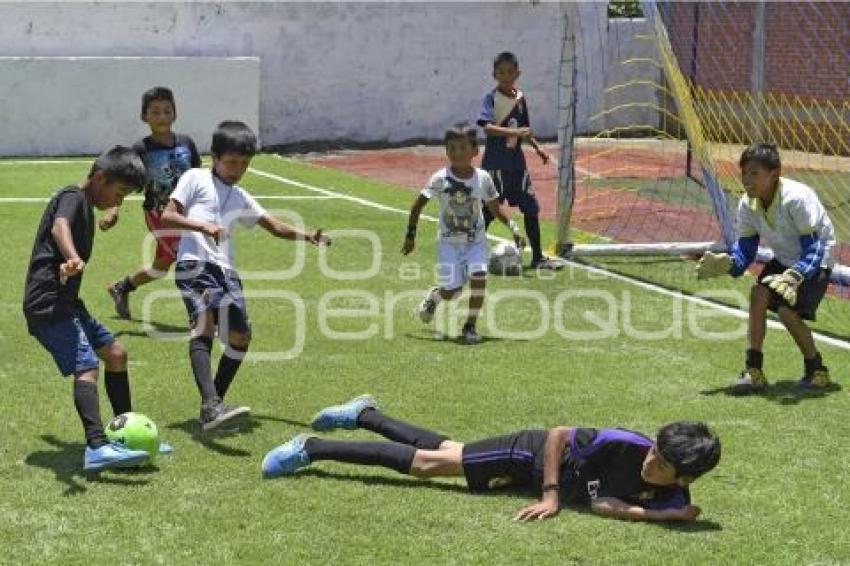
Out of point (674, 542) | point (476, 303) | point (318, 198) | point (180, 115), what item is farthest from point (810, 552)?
point (180, 115)

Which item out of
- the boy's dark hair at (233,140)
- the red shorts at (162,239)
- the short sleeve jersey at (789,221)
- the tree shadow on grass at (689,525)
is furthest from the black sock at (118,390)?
the short sleeve jersey at (789,221)

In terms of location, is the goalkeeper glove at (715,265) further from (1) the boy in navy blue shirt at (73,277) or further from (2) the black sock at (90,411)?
(2) the black sock at (90,411)

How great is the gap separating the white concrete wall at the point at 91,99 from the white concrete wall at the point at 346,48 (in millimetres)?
135

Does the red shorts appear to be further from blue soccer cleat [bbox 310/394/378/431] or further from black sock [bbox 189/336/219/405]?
blue soccer cleat [bbox 310/394/378/431]

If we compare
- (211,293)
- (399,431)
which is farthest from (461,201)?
(399,431)

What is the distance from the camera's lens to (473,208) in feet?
32.2

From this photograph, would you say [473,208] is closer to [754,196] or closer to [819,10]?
[754,196]

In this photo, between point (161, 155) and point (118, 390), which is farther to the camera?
point (161, 155)

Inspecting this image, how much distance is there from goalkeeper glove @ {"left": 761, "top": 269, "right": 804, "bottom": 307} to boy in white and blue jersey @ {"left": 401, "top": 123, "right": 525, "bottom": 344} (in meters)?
2.34

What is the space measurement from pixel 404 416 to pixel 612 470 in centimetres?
190

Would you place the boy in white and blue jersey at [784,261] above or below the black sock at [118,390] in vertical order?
above

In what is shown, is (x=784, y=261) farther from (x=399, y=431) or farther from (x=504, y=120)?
(x=504, y=120)

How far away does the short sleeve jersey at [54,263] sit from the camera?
648cm

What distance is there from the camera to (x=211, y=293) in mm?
7363
